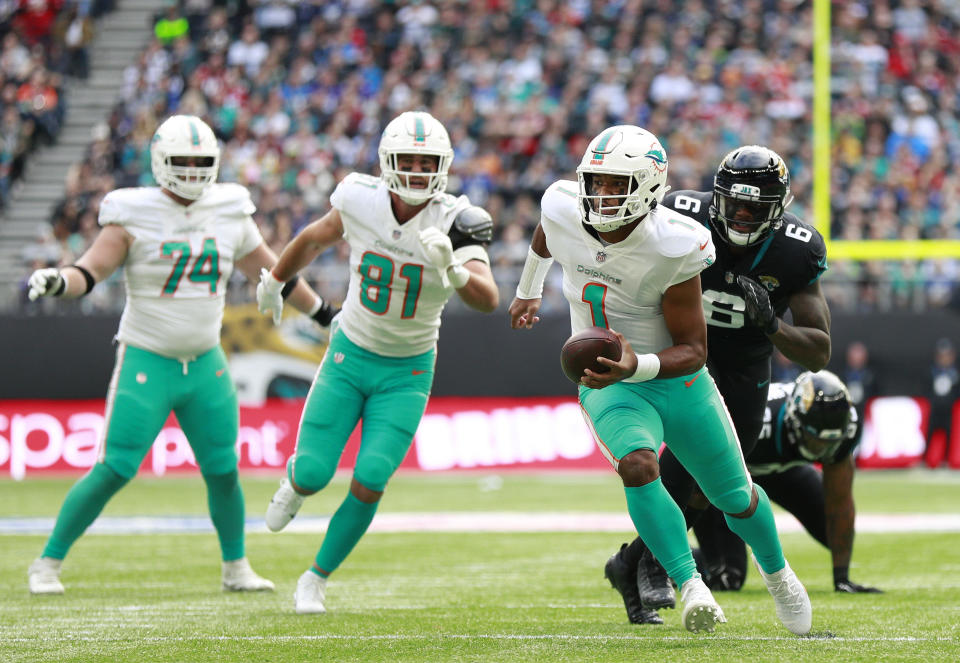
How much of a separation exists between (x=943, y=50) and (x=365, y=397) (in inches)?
468

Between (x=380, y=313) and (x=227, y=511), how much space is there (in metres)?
1.32

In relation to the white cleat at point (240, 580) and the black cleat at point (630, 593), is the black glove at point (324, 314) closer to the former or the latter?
the white cleat at point (240, 580)

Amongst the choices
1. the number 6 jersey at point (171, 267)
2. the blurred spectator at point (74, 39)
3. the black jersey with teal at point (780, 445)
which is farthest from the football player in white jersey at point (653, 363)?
the blurred spectator at point (74, 39)

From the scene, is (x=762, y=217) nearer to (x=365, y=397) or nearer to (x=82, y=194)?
(x=365, y=397)

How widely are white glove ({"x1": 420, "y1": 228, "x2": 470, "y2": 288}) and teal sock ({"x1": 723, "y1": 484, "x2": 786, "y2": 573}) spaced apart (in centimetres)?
130

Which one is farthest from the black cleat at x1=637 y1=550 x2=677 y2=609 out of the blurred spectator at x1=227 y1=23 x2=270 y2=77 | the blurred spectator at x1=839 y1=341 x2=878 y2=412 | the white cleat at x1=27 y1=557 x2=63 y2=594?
the blurred spectator at x1=227 y1=23 x2=270 y2=77

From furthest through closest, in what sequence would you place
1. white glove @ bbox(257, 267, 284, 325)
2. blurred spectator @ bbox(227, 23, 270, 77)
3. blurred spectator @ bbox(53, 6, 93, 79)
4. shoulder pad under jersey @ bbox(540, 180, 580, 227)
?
blurred spectator @ bbox(53, 6, 93, 79), blurred spectator @ bbox(227, 23, 270, 77), white glove @ bbox(257, 267, 284, 325), shoulder pad under jersey @ bbox(540, 180, 580, 227)

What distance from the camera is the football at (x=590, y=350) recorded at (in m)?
4.33

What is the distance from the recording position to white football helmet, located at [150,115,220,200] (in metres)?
6.12

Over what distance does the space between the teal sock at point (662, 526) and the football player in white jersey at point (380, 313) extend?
1188 millimetres

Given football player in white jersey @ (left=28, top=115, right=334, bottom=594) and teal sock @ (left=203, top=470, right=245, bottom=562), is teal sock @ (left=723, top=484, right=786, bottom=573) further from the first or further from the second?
teal sock @ (left=203, top=470, right=245, bottom=562)

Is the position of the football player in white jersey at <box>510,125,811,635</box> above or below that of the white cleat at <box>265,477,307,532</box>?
above

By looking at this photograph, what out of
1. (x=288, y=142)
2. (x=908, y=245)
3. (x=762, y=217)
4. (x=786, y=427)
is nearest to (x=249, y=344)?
(x=288, y=142)

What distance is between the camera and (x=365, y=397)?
5.55m
